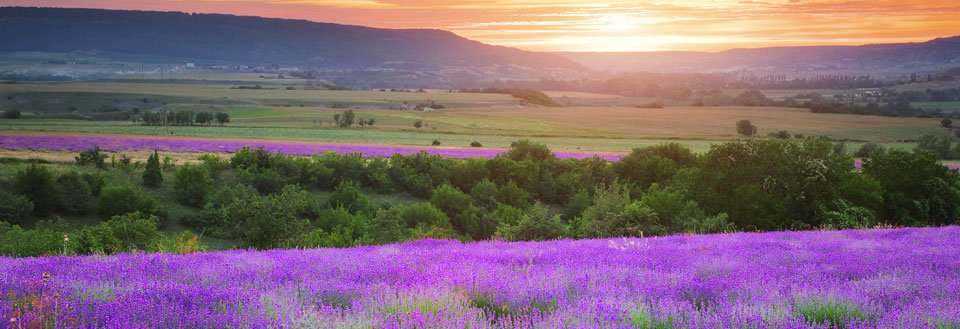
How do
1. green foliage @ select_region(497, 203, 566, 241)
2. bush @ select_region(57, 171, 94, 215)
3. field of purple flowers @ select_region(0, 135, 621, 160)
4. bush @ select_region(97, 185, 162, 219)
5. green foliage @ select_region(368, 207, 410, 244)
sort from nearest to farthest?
green foliage @ select_region(497, 203, 566, 241), green foliage @ select_region(368, 207, 410, 244), bush @ select_region(97, 185, 162, 219), bush @ select_region(57, 171, 94, 215), field of purple flowers @ select_region(0, 135, 621, 160)

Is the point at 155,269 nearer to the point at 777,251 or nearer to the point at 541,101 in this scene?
the point at 777,251

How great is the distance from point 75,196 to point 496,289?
28.8 meters

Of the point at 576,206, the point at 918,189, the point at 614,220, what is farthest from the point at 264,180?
the point at 918,189

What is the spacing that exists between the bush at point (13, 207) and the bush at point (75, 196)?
1.49 meters

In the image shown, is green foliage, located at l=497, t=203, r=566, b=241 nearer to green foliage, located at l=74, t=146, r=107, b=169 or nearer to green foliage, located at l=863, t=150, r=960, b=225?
green foliage, located at l=863, t=150, r=960, b=225

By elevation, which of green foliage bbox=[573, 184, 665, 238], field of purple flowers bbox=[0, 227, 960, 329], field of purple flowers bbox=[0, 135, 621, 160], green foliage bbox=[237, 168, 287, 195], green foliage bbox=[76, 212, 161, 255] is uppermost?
field of purple flowers bbox=[0, 227, 960, 329]

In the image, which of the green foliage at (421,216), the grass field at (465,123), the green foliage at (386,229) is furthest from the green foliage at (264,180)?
the grass field at (465,123)

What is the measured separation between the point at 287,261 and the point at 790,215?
19.3m

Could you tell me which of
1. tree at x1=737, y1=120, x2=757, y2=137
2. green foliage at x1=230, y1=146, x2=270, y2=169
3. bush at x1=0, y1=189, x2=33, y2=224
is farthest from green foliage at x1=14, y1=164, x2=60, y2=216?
tree at x1=737, y1=120, x2=757, y2=137

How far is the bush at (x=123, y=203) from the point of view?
2739 cm

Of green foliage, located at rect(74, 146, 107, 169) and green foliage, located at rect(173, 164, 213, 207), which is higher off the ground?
green foliage, located at rect(74, 146, 107, 169)

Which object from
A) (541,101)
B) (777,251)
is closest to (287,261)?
(777,251)

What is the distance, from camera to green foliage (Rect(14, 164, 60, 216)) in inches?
1094

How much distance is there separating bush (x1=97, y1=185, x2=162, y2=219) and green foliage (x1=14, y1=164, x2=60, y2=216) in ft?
5.59
